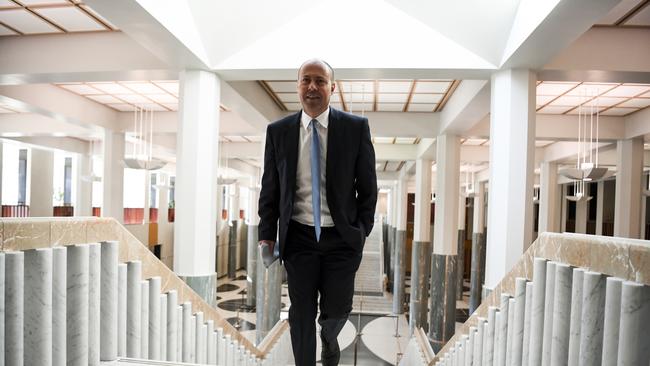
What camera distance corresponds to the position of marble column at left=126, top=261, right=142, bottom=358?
8.89ft

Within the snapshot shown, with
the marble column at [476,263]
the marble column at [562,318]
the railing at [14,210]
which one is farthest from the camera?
the marble column at [476,263]

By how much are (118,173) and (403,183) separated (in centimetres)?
1482

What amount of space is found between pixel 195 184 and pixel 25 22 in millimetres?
3452

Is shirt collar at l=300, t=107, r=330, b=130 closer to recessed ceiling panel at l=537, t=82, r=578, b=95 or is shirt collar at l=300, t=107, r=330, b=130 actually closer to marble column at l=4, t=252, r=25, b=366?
marble column at l=4, t=252, r=25, b=366

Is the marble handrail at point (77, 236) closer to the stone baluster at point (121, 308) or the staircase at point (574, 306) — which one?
the stone baluster at point (121, 308)

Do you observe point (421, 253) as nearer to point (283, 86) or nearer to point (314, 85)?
point (283, 86)

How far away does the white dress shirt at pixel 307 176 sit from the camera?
2.56 m

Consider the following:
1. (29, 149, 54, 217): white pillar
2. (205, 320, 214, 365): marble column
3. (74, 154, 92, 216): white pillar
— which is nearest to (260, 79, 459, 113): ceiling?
(205, 320, 214, 365): marble column

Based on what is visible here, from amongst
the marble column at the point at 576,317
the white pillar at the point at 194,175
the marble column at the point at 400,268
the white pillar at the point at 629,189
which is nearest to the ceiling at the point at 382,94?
the white pillar at the point at 194,175

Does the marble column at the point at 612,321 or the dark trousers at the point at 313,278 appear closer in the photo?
the marble column at the point at 612,321

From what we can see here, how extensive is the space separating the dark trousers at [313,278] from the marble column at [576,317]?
1088mm

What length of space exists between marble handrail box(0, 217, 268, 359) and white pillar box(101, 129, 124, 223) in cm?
913

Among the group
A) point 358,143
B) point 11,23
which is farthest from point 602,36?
point 11,23

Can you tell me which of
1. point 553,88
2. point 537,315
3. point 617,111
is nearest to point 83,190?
point 553,88
